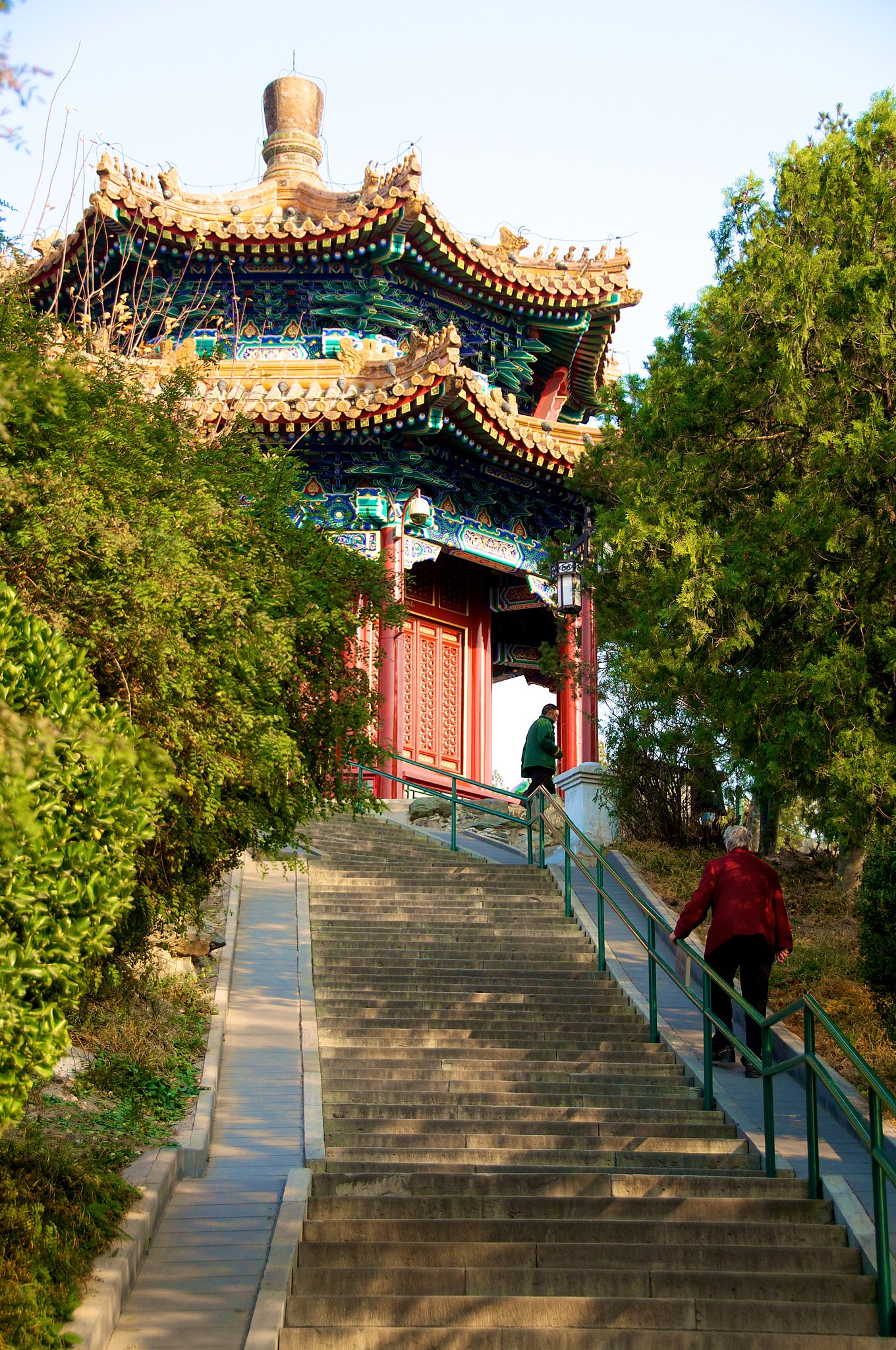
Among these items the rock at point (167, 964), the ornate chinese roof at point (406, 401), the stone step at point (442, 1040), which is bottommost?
the stone step at point (442, 1040)

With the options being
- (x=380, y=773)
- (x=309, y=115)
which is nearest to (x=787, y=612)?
(x=380, y=773)

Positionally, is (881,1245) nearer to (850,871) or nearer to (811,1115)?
(811,1115)

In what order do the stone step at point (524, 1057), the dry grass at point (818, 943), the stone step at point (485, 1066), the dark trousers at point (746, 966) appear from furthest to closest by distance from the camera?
1. the dry grass at point (818, 943)
2. the stone step at point (524, 1057)
3. the stone step at point (485, 1066)
4. the dark trousers at point (746, 966)

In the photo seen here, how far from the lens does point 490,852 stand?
1681cm

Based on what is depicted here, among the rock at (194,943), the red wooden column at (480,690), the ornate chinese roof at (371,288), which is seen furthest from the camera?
the red wooden column at (480,690)

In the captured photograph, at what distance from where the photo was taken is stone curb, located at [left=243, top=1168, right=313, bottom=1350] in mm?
5797

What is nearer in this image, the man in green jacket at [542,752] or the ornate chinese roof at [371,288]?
the man in green jacket at [542,752]

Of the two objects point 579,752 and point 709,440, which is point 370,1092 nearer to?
point 709,440

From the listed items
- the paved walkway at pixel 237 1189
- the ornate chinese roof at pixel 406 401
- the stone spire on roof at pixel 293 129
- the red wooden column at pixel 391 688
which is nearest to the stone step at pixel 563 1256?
the paved walkway at pixel 237 1189

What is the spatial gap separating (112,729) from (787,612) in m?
5.57

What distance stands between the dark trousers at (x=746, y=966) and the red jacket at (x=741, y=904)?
5 centimetres

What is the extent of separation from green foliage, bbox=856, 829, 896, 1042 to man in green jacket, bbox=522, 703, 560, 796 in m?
9.35

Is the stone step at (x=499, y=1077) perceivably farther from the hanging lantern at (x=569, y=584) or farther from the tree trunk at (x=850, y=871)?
the hanging lantern at (x=569, y=584)

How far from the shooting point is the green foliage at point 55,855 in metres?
4.79
